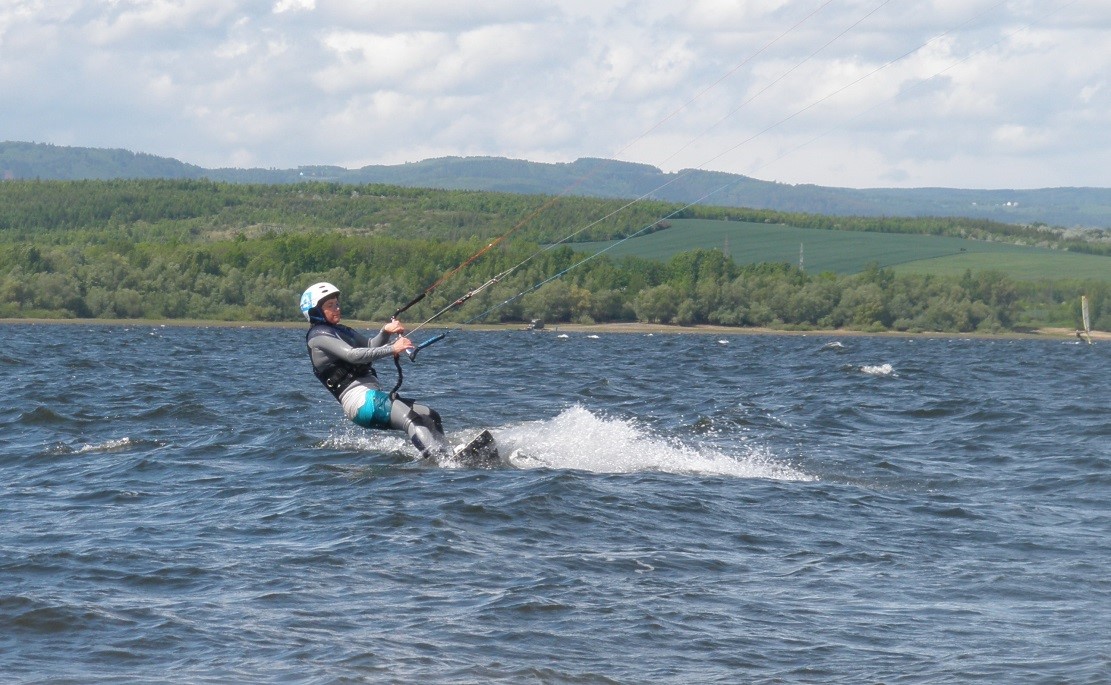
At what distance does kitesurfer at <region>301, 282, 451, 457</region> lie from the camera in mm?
14797

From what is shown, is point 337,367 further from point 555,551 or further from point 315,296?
point 555,551

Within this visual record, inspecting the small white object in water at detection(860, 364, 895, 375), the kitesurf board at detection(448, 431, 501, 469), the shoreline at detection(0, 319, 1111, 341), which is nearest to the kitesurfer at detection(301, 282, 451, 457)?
the kitesurf board at detection(448, 431, 501, 469)

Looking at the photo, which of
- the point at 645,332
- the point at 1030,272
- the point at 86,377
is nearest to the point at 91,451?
the point at 86,377

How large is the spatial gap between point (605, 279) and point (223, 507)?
342 feet

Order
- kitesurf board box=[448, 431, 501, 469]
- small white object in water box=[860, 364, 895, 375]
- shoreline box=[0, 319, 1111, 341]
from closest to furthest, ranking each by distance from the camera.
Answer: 1. kitesurf board box=[448, 431, 501, 469]
2. small white object in water box=[860, 364, 895, 375]
3. shoreline box=[0, 319, 1111, 341]

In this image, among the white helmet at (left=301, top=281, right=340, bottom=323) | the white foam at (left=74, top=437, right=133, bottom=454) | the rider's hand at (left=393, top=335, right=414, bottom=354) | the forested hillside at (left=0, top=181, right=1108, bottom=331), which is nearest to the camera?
the rider's hand at (left=393, top=335, right=414, bottom=354)

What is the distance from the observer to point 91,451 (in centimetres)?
1648

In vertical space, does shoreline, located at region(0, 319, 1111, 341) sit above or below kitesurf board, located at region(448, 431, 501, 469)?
below

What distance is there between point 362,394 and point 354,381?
25cm

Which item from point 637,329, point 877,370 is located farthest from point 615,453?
point 637,329

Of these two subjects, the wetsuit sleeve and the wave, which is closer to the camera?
the wetsuit sleeve

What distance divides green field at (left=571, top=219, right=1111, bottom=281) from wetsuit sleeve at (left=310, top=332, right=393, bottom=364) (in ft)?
376

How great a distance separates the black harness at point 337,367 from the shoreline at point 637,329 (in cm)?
7866

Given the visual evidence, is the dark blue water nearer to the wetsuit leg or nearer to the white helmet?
the wetsuit leg
